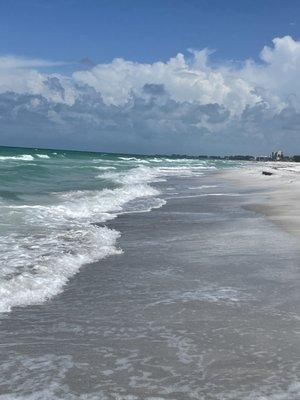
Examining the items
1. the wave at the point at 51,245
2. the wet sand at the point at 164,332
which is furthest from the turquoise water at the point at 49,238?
the wet sand at the point at 164,332

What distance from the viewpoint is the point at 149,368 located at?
5.70 metres

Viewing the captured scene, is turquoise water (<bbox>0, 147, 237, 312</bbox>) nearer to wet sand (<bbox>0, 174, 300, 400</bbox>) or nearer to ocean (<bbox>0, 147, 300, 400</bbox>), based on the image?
ocean (<bbox>0, 147, 300, 400</bbox>)

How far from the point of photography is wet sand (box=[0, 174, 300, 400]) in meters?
5.30

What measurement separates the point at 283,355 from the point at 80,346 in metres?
2.41

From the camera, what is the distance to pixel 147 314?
750 centimetres

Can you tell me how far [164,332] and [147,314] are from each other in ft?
2.48

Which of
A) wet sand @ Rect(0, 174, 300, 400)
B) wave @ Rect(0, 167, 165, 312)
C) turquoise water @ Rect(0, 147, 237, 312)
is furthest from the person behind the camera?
turquoise water @ Rect(0, 147, 237, 312)

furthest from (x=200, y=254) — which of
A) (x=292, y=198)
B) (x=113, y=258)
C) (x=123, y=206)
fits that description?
(x=292, y=198)

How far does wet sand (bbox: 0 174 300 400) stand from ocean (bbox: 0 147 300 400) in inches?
0.8

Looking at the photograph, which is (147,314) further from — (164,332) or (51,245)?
(51,245)

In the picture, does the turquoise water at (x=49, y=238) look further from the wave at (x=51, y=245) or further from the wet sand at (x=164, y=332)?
the wet sand at (x=164, y=332)

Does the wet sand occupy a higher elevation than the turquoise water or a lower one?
lower

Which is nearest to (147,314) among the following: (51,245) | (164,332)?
(164,332)

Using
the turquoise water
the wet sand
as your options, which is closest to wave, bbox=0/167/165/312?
the turquoise water
